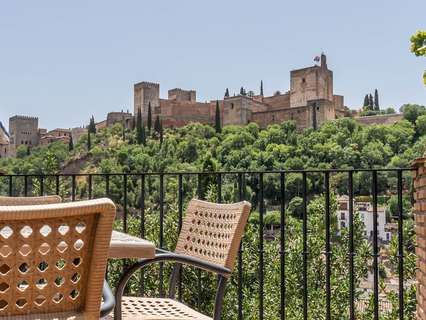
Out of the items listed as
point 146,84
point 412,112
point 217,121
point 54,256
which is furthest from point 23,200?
point 146,84

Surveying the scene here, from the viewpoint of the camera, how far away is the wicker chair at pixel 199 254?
6.15 ft

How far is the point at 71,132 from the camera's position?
7356cm

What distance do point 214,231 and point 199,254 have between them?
0.41 feet

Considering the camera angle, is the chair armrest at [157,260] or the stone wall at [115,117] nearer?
the chair armrest at [157,260]

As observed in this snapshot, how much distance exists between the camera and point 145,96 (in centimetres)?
6669

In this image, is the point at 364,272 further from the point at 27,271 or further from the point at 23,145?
the point at 23,145

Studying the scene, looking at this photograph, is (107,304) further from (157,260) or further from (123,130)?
(123,130)

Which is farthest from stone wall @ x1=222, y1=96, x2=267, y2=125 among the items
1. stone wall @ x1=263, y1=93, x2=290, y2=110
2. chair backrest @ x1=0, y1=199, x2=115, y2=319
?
chair backrest @ x1=0, y1=199, x2=115, y2=319

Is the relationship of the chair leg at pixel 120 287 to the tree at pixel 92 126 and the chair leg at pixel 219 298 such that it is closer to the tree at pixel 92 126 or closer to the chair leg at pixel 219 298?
the chair leg at pixel 219 298

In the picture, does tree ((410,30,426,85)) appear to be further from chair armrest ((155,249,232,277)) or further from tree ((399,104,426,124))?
tree ((399,104,426,124))

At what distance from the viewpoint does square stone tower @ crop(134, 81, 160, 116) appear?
218 ft

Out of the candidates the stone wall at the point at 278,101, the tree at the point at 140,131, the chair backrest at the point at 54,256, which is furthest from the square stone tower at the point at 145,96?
the chair backrest at the point at 54,256

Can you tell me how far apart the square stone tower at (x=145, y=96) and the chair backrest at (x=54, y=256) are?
65.0 meters

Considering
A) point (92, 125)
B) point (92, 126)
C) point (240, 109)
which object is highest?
point (240, 109)
